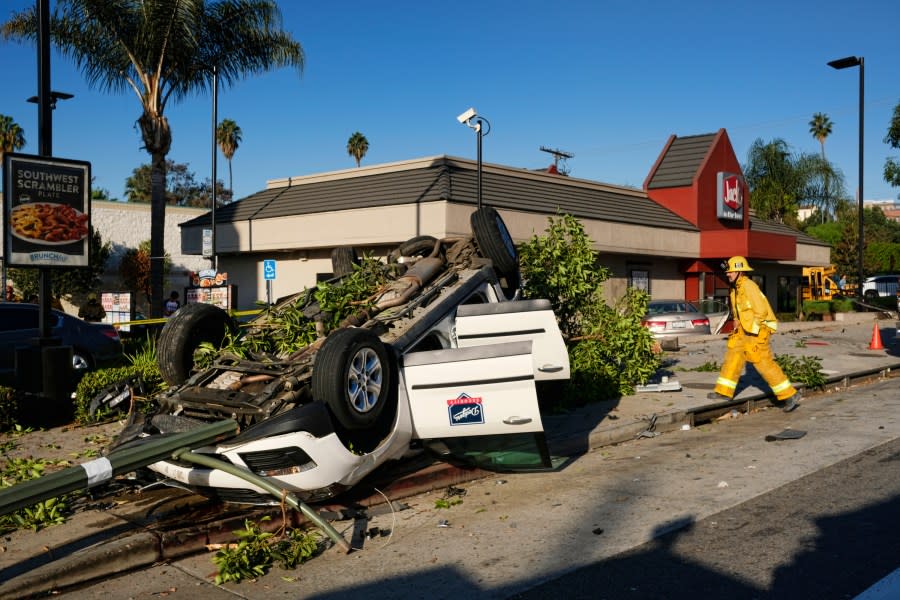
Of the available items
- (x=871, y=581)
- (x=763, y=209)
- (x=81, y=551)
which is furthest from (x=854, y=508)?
(x=763, y=209)

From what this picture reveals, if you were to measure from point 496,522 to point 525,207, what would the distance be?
58.8 ft

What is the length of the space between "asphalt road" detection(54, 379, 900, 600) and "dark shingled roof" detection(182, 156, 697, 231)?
14098 mm

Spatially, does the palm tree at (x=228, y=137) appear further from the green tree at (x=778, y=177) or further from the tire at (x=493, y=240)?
the tire at (x=493, y=240)

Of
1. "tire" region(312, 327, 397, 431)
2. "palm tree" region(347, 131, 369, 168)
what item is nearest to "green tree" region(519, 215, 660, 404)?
"tire" region(312, 327, 397, 431)

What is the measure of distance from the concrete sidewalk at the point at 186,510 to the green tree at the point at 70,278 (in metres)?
25.8

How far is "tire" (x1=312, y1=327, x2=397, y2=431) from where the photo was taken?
231 inches

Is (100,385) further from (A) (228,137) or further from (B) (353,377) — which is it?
(A) (228,137)

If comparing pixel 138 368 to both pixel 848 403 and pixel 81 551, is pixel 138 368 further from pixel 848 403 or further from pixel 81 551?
pixel 848 403

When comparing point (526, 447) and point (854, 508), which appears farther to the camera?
point (526, 447)

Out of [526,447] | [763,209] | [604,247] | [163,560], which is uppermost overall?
[763,209]

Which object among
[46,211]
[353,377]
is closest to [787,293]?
[46,211]

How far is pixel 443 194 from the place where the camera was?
2098cm

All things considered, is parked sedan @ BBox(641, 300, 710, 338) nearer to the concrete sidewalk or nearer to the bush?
the concrete sidewalk

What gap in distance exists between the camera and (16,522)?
19.4ft
